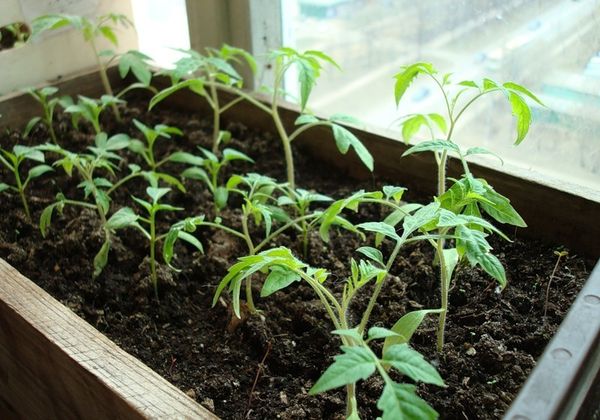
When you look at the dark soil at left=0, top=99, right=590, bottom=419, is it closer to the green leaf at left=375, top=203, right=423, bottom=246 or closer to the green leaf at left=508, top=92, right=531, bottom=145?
the green leaf at left=375, top=203, right=423, bottom=246

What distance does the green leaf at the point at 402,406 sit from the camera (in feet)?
1.97

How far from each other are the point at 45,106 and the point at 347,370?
1127 millimetres

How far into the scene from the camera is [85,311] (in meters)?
1.08

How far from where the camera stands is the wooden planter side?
648mm

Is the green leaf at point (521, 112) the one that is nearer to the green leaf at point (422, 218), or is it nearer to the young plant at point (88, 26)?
A: the green leaf at point (422, 218)

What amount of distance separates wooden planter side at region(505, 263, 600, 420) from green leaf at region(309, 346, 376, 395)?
0.48 feet

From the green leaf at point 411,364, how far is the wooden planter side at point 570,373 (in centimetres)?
9

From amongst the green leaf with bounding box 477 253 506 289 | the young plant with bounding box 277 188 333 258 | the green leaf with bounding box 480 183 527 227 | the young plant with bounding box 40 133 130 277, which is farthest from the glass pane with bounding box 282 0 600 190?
the young plant with bounding box 40 133 130 277

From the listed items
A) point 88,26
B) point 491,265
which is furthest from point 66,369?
point 88,26

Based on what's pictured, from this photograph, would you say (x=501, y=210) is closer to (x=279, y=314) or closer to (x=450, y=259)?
(x=450, y=259)

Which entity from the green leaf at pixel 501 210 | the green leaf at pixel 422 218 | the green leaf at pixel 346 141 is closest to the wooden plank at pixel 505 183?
the green leaf at pixel 346 141

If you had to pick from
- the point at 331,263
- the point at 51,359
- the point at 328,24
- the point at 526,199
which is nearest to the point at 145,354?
the point at 51,359

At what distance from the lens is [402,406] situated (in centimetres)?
61

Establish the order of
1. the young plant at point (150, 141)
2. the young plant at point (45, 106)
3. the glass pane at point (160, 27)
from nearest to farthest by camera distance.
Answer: the young plant at point (150, 141) → the young plant at point (45, 106) → the glass pane at point (160, 27)
